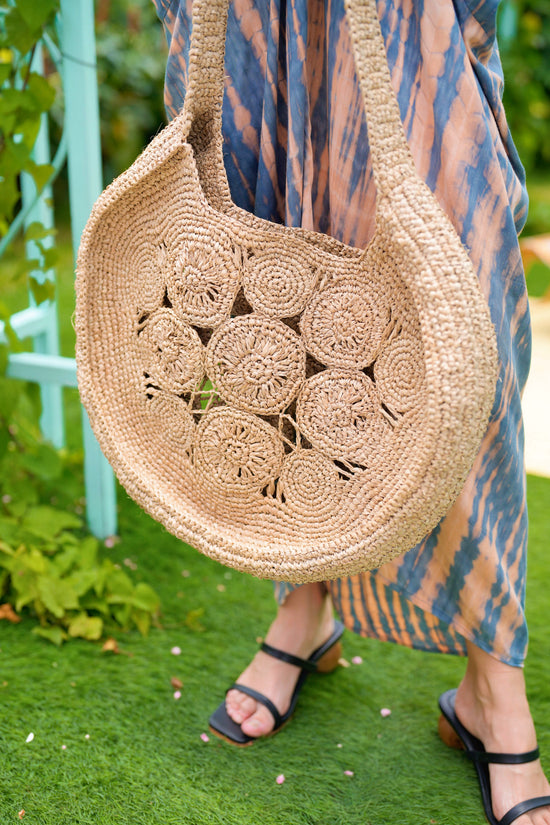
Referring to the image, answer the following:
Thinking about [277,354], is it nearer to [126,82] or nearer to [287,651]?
[287,651]

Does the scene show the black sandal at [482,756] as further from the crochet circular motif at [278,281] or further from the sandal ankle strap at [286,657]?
the crochet circular motif at [278,281]

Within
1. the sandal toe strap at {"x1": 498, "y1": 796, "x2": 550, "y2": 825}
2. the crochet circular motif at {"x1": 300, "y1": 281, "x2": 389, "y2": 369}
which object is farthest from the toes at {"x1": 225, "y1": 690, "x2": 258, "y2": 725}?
the crochet circular motif at {"x1": 300, "y1": 281, "x2": 389, "y2": 369}

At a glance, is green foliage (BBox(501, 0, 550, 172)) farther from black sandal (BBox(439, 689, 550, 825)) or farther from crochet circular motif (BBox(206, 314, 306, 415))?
crochet circular motif (BBox(206, 314, 306, 415))

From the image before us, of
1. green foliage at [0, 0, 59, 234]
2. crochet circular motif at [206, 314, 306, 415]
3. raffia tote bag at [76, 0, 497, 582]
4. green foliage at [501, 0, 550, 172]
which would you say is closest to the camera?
raffia tote bag at [76, 0, 497, 582]

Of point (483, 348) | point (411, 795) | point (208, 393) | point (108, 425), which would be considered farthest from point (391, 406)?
point (411, 795)

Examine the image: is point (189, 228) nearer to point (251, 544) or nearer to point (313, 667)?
point (251, 544)

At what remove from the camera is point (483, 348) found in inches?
29.5

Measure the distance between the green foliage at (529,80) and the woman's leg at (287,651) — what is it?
20.6ft

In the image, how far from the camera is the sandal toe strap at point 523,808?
102cm

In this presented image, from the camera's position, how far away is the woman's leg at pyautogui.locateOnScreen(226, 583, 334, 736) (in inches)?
48.7

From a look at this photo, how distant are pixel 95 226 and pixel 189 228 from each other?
12 centimetres

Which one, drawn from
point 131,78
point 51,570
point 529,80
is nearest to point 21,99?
point 51,570

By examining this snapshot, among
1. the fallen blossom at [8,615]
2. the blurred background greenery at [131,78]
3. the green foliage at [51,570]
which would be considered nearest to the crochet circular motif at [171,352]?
the green foliage at [51,570]

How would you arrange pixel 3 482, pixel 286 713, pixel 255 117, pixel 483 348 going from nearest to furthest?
pixel 483 348 < pixel 255 117 < pixel 286 713 < pixel 3 482
